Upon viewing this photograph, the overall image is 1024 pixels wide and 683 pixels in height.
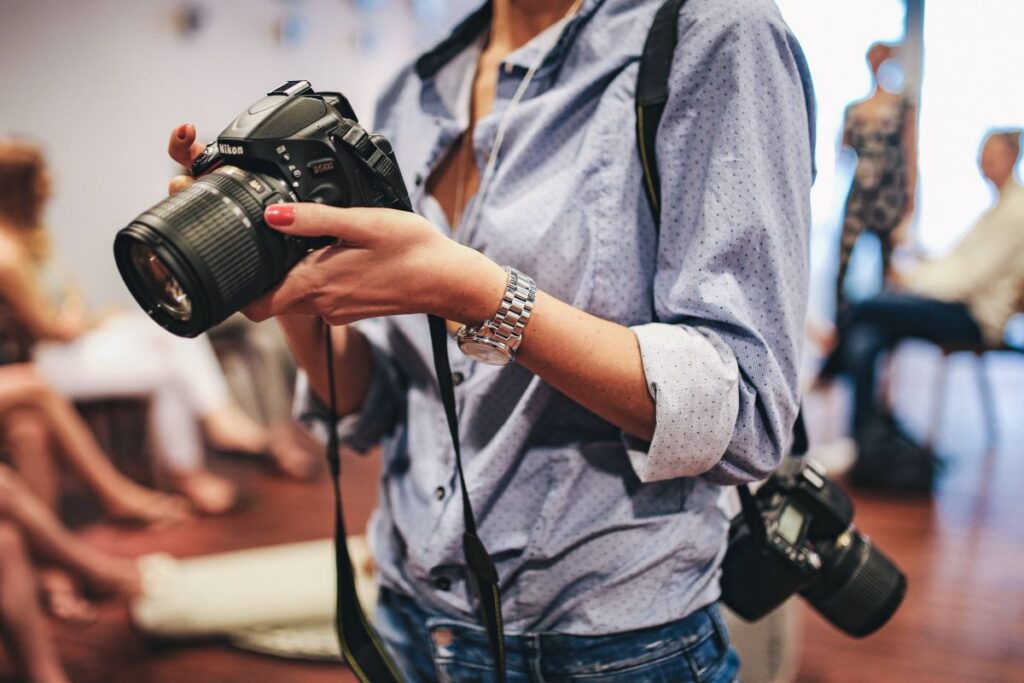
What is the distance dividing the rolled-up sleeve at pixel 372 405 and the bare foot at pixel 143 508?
209 cm

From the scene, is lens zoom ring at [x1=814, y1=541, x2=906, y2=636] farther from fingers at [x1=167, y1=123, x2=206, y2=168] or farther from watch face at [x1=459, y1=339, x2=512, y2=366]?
fingers at [x1=167, y1=123, x2=206, y2=168]

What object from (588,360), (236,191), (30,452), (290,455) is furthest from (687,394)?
(290,455)

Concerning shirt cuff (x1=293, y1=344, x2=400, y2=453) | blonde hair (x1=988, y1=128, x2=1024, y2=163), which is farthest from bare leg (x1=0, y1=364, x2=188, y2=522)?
blonde hair (x1=988, y1=128, x2=1024, y2=163)

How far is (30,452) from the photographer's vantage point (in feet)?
7.47

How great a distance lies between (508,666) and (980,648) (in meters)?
1.66

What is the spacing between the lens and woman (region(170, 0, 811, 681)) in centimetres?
55

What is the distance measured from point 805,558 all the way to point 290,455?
2607 mm

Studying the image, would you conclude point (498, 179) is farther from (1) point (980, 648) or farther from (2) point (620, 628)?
(1) point (980, 648)

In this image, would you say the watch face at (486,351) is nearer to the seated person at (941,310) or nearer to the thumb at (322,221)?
the thumb at (322,221)

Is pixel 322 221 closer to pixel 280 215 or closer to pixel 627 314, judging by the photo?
pixel 280 215

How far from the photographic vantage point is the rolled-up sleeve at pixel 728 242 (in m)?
0.55

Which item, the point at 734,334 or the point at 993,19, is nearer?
the point at 734,334

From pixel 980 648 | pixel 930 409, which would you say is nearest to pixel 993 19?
pixel 930 409

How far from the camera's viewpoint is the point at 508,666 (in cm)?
66
